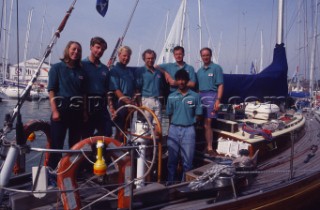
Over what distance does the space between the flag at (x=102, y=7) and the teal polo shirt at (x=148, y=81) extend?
1147 millimetres

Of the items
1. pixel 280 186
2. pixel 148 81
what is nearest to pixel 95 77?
pixel 148 81

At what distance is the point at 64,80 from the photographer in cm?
418

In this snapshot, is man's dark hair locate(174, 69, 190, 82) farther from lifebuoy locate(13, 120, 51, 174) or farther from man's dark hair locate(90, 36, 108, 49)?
lifebuoy locate(13, 120, 51, 174)

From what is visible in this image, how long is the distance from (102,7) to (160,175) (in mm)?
2837

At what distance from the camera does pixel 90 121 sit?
15.0 feet

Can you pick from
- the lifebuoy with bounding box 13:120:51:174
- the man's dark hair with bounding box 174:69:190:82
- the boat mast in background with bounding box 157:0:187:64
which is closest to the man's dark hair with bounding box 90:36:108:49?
the man's dark hair with bounding box 174:69:190:82

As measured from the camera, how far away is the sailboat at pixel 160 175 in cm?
319

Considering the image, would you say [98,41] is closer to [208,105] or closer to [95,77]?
[95,77]

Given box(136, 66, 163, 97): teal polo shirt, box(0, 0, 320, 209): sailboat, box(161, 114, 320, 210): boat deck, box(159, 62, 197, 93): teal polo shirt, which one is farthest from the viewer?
box(159, 62, 197, 93): teal polo shirt

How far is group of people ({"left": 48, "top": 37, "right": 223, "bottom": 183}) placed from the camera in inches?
165

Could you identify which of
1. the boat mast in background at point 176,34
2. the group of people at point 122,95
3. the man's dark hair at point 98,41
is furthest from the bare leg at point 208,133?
the boat mast in background at point 176,34

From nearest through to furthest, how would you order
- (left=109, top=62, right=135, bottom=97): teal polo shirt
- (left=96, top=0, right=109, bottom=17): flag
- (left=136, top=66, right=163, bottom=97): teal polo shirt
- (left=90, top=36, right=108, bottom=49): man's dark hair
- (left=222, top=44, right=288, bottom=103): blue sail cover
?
(left=90, top=36, right=108, bottom=49): man's dark hair
(left=109, top=62, right=135, bottom=97): teal polo shirt
(left=136, top=66, right=163, bottom=97): teal polo shirt
(left=96, top=0, right=109, bottom=17): flag
(left=222, top=44, right=288, bottom=103): blue sail cover

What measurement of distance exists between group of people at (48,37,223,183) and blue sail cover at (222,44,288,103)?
1149mm

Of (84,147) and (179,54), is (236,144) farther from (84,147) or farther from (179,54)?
(84,147)
